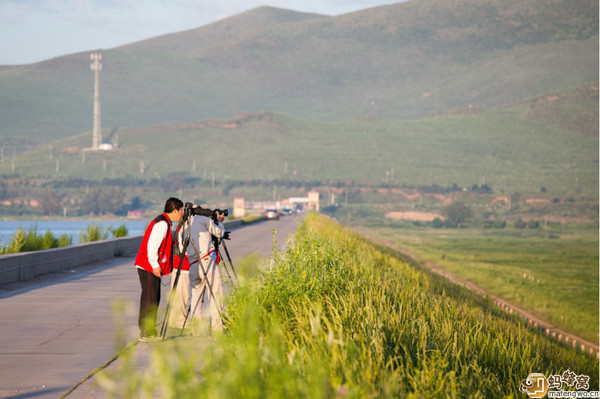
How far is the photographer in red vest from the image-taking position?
32.2ft

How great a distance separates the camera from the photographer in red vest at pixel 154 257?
9.82 meters

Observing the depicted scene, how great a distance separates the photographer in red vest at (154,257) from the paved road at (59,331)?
1.42 feet

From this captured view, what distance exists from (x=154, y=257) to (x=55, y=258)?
37.2ft

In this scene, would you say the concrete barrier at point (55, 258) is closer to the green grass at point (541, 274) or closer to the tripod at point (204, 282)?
the tripod at point (204, 282)

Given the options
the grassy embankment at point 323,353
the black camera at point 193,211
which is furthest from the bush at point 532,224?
the black camera at point 193,211

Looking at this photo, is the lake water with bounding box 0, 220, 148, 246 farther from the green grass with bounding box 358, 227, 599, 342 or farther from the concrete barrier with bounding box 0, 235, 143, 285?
the green grass with bounding box 358, 227, 599, 342

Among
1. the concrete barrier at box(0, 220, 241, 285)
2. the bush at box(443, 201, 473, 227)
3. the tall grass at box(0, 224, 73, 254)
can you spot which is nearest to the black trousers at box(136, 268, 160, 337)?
the concrete barrier at box(0, 220, 241, 285)

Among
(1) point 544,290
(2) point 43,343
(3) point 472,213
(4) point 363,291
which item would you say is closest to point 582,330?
(1) point 544,290

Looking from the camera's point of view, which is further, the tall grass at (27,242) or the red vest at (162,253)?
the tall grass at (27,242)

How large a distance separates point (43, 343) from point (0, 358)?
3.59 feet

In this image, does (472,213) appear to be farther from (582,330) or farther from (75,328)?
(75,328)

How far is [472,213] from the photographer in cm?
19200

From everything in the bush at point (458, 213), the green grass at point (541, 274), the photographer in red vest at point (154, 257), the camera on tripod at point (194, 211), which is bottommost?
the green grass at point (541, 274)

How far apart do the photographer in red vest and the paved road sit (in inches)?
17.1
